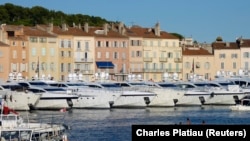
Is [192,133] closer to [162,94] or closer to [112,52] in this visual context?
[162,94]

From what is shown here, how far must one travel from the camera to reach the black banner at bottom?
22703mm

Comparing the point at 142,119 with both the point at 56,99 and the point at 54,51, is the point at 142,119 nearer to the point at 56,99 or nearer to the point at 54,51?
the point at 56,99

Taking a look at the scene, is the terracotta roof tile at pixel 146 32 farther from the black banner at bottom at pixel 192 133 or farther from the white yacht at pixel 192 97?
the black banner at bottom at pixel 192 133

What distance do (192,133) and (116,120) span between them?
5032cm

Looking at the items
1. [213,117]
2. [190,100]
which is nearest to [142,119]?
[213,117]

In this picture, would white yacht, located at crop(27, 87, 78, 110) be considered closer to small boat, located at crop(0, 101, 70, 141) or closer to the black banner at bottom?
small boat, located at crop(0, 101, 70, 141)

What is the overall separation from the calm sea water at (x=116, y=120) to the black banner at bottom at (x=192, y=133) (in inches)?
1041

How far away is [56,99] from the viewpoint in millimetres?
92500

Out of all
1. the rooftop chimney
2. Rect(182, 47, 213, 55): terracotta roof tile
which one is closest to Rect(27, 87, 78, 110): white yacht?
the rooftop chimney

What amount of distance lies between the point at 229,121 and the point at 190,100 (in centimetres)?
3214

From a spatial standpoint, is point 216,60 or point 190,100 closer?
point 190,100

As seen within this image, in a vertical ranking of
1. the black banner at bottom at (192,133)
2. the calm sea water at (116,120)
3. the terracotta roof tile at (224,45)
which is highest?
the terracotta roof tile at (224,45)

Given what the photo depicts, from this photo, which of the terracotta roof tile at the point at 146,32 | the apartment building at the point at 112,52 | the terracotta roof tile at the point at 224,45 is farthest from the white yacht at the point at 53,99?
the terracotta roof tile at the point at 224,45

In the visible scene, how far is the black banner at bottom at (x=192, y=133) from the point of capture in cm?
2270
